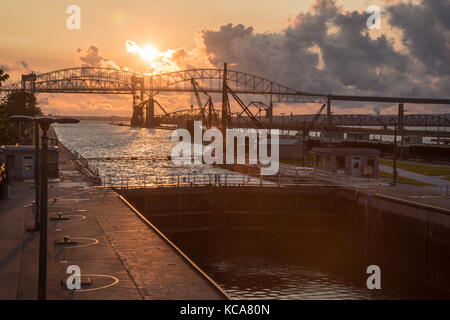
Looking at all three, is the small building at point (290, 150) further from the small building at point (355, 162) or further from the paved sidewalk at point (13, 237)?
the paved sidewalk at point (13, 237)

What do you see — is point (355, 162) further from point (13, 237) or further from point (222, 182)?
point (13, 237)

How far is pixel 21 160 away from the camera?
56.4m

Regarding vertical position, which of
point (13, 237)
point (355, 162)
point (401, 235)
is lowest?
point (401, 235)

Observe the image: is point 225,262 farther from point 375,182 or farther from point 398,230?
point 375,182

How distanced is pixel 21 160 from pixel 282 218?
2714 centimetres

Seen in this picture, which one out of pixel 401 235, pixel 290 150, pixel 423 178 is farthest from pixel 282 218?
pixel 290 150

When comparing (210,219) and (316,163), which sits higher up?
(316,163)

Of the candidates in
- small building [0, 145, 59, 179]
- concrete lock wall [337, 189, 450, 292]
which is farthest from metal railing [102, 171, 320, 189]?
concrete lock wall [337, 189, 450, 292]

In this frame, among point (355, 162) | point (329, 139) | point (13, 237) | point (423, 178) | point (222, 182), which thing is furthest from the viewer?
point (329, 139)

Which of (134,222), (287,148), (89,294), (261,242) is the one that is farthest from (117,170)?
(89,294)

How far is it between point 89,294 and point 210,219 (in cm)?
2918

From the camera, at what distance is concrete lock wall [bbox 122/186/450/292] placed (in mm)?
42281

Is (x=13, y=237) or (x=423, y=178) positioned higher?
(x=423, y=178)

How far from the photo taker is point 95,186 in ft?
168
